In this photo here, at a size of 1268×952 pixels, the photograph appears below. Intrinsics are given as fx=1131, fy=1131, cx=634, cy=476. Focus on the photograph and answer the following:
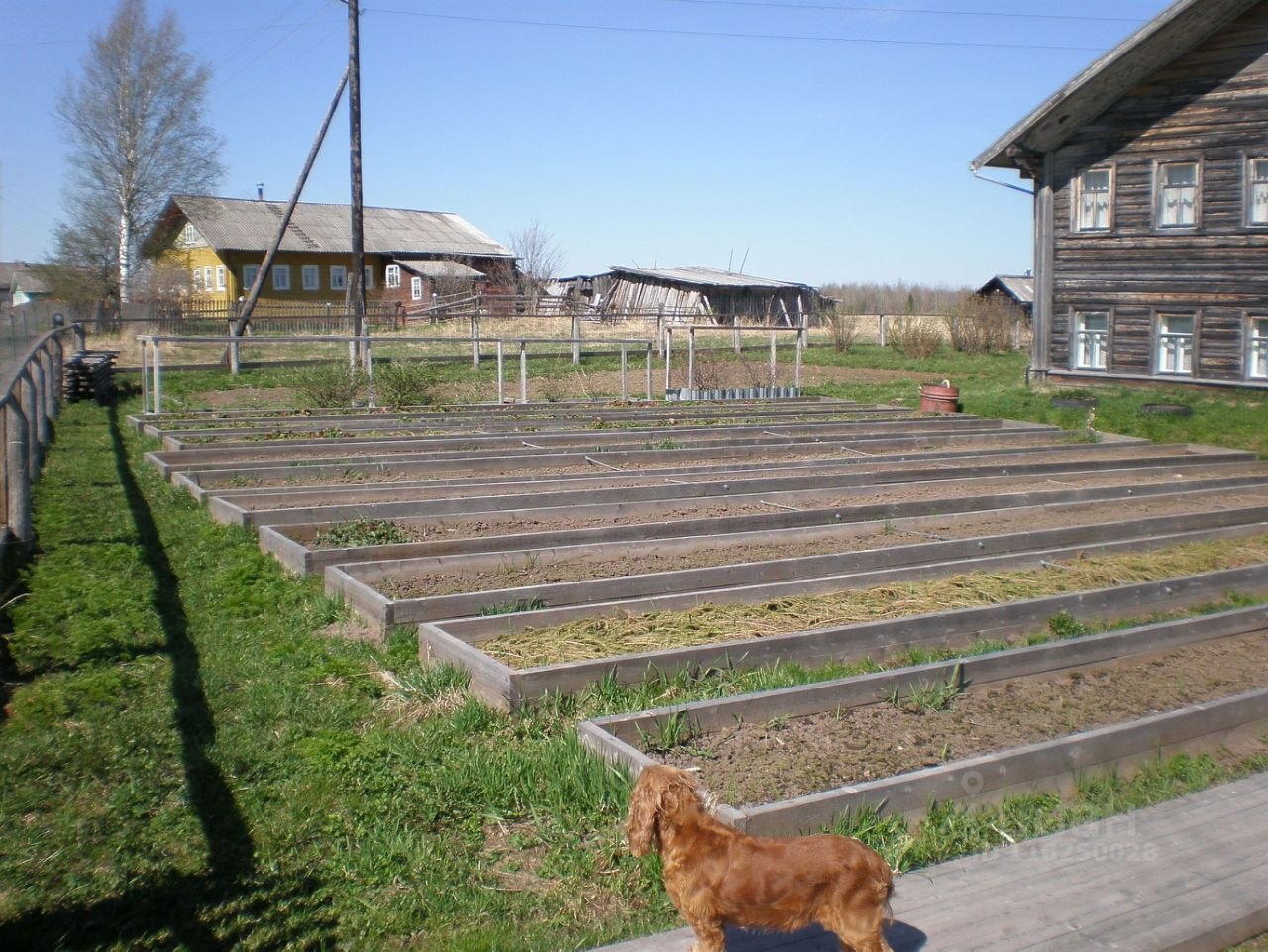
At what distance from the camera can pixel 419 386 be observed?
19.5 m

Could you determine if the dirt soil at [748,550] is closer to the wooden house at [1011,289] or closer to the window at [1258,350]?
the window at [1258,350]

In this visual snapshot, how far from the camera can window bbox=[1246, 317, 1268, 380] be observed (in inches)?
794

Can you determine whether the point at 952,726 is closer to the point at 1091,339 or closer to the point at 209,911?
the point at 209,911

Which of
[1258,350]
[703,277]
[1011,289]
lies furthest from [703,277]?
[1258,350]

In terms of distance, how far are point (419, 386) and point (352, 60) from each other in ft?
39.0

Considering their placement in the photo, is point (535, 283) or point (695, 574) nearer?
point (695, 574)

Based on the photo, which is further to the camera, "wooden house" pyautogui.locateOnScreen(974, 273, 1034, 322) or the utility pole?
"wooden house" pyautogui.locateOnScreen(974, 273, 1034, 322)

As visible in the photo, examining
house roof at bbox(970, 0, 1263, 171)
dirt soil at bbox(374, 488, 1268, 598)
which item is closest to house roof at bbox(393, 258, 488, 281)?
house roof at bbox(970, 0, 1263, 171)

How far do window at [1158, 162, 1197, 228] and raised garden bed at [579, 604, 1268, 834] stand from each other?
16864 mm

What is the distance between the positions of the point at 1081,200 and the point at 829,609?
18.2 m

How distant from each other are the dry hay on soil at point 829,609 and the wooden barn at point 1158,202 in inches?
522

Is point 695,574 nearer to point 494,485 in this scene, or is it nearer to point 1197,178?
point 494,485

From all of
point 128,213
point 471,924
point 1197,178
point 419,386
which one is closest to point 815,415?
point 419,386

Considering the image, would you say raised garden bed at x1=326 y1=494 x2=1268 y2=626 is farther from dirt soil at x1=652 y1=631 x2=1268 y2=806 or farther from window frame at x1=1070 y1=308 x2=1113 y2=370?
window frame at x1=1070 y1=308 x2=1113 y2=370
